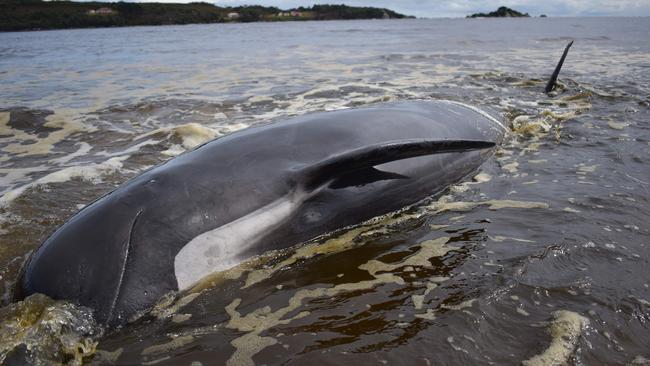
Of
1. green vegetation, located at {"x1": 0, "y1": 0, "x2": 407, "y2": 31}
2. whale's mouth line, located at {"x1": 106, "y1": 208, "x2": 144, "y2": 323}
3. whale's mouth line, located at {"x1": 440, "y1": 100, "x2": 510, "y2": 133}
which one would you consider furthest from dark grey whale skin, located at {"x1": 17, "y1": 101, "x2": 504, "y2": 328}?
green vegetation, located at {"x1": 0, "y1": 0, "x2": 407, "y2": 31}

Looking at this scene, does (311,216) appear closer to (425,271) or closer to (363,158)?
(363,158)

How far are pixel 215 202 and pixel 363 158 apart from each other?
1012mm

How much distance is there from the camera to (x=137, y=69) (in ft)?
59.9

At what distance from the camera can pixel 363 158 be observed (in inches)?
129

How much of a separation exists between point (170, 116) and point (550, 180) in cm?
679

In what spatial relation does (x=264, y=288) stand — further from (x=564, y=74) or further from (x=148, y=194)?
(x=564, y=74)

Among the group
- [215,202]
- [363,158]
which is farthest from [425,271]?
[215,202]

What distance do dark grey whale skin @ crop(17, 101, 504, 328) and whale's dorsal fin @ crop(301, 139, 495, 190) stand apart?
0.37 feet

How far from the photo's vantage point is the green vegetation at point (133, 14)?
292 ft

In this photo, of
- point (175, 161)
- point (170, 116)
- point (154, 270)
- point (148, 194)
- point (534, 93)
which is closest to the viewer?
point (154, 270)

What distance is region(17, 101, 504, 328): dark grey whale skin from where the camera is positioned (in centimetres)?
267

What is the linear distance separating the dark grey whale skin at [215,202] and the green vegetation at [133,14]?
324 feet

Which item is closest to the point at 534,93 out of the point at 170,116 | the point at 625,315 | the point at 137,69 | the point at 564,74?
the point at 564,74

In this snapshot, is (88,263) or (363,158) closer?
(88,263)
